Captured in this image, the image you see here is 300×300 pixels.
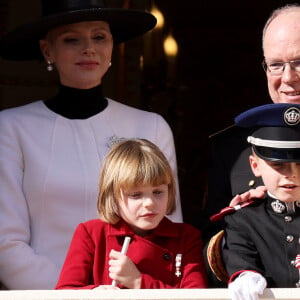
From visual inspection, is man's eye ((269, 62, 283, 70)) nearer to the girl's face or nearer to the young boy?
the young boy

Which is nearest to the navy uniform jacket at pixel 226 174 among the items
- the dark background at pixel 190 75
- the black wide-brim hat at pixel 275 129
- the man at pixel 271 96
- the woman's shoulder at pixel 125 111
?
the man at pixel 271 96

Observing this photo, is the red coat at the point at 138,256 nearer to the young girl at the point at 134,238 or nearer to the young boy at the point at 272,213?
the young girl at the point at 134,238

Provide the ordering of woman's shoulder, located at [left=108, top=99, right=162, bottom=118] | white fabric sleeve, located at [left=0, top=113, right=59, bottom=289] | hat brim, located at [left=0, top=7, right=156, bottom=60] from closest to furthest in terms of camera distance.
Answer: white fabric sleeve, located at [left=0, top=113, right=59, bottom=289]
hat brim, located at [left=0, top=7, right=156, bottom=60]
woman's shoulder, located at [left=108, top=99, right=162, bottom=118]

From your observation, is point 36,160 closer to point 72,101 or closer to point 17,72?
point 72,101

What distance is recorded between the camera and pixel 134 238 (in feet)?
8.98

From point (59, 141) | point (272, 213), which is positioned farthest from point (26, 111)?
point (272, 213)

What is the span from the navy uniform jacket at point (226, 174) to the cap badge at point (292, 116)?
386 mm

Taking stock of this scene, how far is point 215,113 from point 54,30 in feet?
5.92

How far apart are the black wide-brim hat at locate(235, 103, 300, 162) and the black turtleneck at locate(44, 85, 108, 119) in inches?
27.1

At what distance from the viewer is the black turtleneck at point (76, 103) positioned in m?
3.16

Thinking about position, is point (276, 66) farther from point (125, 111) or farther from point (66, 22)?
point (66, 22)

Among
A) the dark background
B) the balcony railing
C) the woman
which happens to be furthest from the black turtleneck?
the dark background

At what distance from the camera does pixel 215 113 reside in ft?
15.8

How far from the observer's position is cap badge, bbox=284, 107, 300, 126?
2.63m
